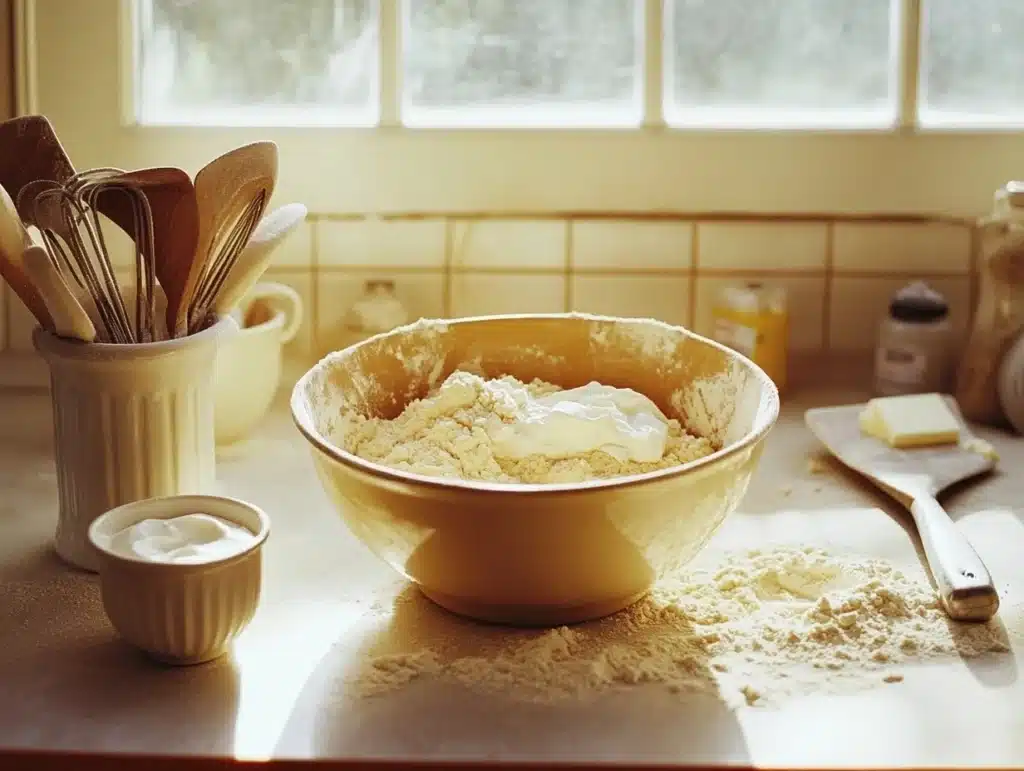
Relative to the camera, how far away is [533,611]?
871 mm

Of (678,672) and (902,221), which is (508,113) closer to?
(902,221)

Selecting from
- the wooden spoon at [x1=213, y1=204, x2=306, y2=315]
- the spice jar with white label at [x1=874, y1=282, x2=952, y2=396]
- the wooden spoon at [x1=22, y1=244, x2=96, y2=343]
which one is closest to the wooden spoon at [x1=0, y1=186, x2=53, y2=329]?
the wooden spoon at [x1=22, y1=244, x2=96, y2=343]

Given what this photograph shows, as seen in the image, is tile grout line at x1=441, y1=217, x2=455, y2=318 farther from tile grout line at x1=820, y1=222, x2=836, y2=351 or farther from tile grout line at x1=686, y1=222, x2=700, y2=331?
tile grout line at x1=820, y1=222, x2=836, y2=351

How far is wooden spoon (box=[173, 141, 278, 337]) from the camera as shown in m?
0.95

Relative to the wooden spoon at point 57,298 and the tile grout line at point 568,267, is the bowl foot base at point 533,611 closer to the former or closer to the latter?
the wooden spoon at point 57,298

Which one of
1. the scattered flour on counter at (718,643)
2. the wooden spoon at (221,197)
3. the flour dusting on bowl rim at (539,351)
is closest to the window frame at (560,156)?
the flour dusting on bowl rim at (539,351)

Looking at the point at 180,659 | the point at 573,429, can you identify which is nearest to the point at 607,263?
the point at 573,429

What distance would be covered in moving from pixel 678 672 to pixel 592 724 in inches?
3.4

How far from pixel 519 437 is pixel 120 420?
29 cm

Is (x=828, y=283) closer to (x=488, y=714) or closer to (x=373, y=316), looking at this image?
(x=373, y=316)

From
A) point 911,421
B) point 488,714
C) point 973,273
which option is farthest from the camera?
point 973,273

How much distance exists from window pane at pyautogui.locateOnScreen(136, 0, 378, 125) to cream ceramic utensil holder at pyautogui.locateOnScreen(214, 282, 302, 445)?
0.26 meters

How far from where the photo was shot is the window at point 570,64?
1.46 m

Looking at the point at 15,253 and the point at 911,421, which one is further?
the point at 911,421
